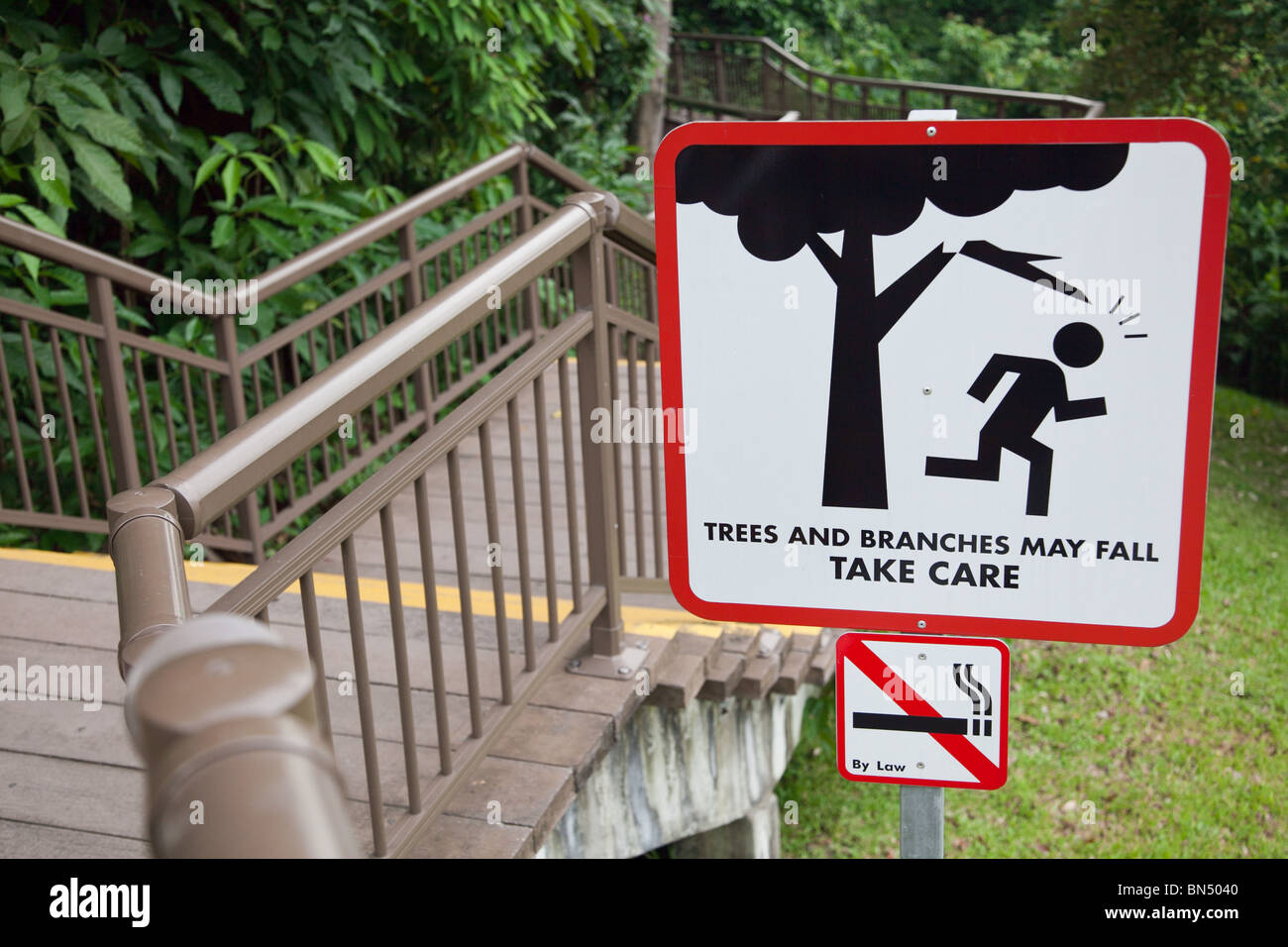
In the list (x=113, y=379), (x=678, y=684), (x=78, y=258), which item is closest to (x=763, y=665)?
(x=678, y=684)

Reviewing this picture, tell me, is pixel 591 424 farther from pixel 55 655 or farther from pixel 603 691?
pixel 55 655

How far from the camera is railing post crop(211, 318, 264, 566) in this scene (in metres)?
4.38

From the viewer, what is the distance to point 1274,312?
11.4 m

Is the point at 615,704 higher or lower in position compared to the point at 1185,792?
higher

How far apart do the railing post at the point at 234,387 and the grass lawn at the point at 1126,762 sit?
2277 mm

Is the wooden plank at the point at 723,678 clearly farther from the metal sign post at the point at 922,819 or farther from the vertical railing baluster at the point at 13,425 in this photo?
the vertical railing baluster at the point at 13,425

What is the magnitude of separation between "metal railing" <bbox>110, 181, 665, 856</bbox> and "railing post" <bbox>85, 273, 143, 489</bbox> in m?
1.16

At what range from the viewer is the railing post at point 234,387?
4.38 metres

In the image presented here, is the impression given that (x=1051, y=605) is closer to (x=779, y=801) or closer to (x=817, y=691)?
(x=817, y=691)

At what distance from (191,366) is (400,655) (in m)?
2.87

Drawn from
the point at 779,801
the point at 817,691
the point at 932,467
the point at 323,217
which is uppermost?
the point at 932,467

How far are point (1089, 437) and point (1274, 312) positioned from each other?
446 inches

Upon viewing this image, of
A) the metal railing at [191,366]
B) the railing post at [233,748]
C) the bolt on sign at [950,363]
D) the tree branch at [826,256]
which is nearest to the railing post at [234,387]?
the metal railing at [191,366]
